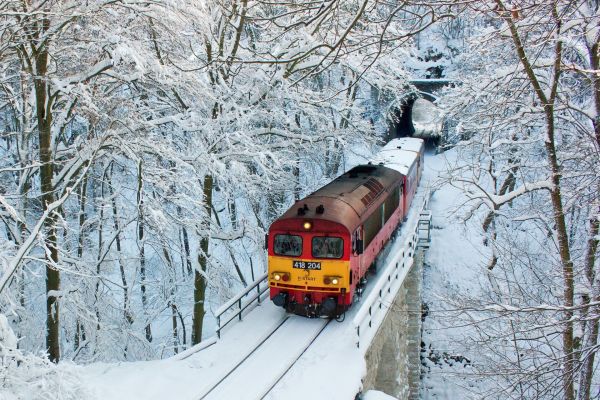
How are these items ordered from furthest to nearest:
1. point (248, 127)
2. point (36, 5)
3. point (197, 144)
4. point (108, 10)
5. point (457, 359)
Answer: point (457, 359) < point (248, 127) < point (197, 144) < point (108, 10) < point (36, 5)

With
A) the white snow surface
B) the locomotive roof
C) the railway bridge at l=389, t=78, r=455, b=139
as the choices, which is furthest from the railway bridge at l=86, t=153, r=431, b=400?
the railway bridge at l=389, t=78, r=455, b=139

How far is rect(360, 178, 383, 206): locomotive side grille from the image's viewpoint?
1343 cm

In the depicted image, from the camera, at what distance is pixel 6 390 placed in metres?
4.88

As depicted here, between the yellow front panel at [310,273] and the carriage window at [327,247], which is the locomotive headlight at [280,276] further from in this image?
the carriage window at [327,247]

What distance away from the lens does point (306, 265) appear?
39.7 ft

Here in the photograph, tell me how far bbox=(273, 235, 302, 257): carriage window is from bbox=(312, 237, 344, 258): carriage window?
1.17 feet

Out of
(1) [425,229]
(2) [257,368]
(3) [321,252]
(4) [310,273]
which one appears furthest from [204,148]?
(1) [425,229]

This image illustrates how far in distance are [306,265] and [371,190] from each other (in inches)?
127

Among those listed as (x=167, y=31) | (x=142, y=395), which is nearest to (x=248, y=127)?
(x=167, y=31)

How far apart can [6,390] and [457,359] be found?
19314 millimetres

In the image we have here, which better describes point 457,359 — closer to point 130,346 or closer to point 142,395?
point 130,346

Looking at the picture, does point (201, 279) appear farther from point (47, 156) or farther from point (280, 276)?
point (47, 156)

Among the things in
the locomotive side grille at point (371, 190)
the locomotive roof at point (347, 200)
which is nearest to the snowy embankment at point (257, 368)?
the locomotive roof at point (347, 200)

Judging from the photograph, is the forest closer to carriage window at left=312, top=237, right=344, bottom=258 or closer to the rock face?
the rock face
